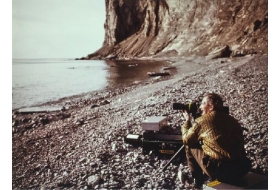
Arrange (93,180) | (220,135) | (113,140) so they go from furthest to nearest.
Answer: (113,140) < (93,180) < (220,135)

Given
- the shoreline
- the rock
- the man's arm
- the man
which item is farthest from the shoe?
the rock

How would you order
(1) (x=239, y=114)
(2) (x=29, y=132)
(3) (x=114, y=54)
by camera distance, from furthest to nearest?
(3) (x=114, y=54)
(2) (x=29, y=132)
(1) (x=239, y=114)

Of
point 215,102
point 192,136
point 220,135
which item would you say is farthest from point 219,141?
point 215,102

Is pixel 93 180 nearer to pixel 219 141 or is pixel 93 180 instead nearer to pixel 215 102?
pixel 219 141

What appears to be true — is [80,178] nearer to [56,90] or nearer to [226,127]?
[226,127]

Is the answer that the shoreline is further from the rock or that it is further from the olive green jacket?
the olive green jacket

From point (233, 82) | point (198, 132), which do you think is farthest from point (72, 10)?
point (198, 132)

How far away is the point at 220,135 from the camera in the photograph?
7.73 feet

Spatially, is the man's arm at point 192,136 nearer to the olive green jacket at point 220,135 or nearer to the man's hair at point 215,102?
the olive green jacket at point 220,135

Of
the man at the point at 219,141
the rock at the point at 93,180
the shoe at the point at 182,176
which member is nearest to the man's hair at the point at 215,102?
the man at the point at 219,141

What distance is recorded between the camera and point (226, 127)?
2.36 m

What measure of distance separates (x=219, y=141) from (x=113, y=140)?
1.72 meters

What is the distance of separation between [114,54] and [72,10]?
1319 inches
